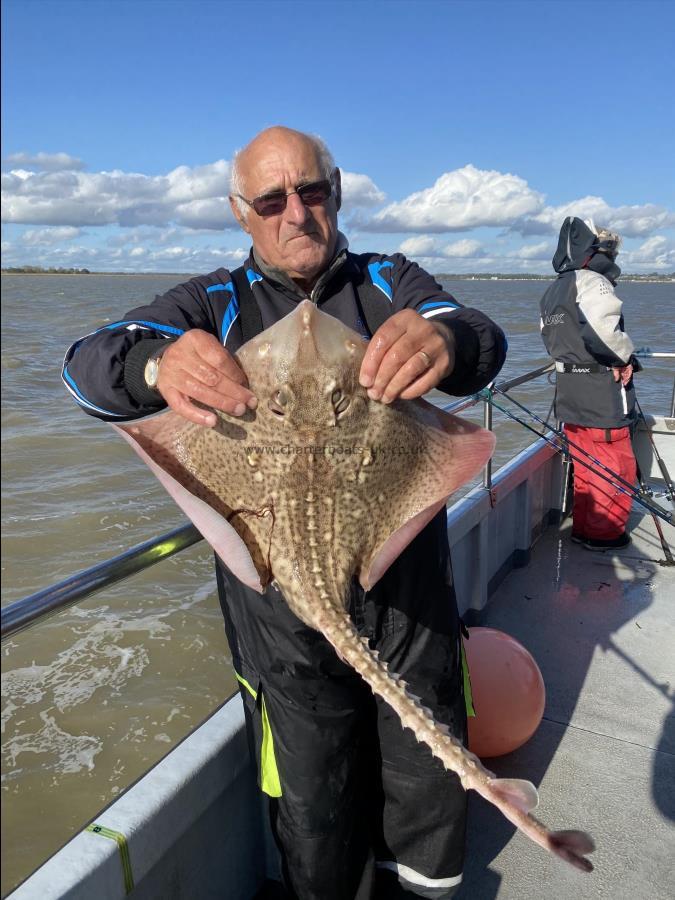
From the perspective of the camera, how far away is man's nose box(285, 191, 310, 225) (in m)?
1.98

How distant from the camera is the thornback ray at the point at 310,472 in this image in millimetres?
1608

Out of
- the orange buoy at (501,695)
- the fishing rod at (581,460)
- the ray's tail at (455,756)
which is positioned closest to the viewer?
the ray's tail at (455,756)

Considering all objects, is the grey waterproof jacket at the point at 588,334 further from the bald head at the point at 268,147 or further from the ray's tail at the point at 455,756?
the ray's tail at the point at 455,756

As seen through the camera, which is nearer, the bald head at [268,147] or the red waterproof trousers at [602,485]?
the bald head at [268,147]

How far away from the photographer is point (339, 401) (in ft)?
5.39

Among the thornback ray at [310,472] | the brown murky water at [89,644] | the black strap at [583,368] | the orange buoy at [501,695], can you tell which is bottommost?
the brown murky water at [89,644]

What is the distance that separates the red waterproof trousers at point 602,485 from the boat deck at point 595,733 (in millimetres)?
235

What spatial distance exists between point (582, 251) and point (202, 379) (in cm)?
477

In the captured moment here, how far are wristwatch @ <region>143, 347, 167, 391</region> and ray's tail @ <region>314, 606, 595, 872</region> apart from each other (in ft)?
2.33

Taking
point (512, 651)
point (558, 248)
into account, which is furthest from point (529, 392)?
point (512, 651)

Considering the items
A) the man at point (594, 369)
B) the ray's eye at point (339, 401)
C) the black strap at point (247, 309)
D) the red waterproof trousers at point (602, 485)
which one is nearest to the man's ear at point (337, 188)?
the black strap at point (247, 309)

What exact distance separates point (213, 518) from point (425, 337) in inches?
26.2

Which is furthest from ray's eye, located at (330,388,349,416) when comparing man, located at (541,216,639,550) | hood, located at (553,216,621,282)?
hood, located at (553,216,621,282)

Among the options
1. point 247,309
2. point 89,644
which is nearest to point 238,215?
point 247,309
